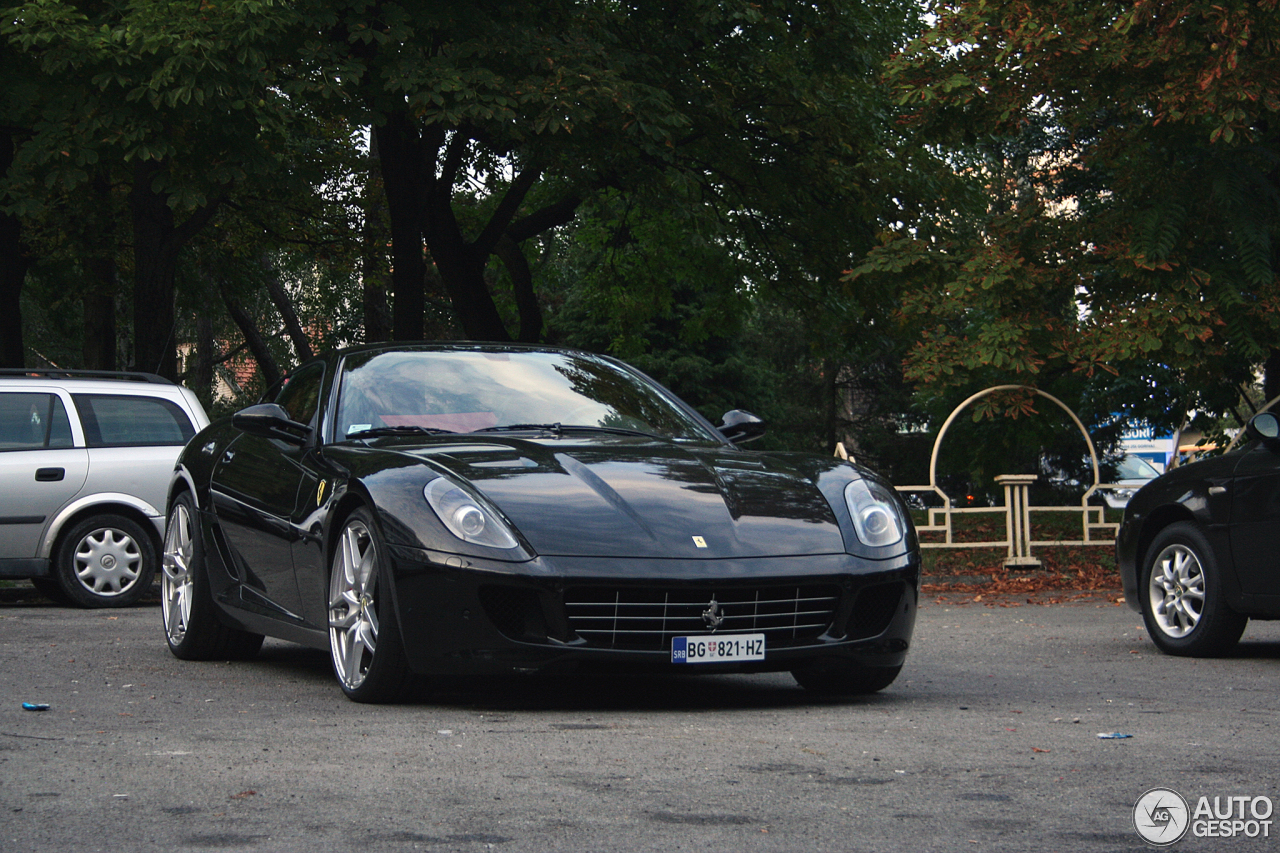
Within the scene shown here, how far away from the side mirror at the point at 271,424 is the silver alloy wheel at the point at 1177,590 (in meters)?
4.74

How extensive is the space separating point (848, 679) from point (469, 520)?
1.75 m

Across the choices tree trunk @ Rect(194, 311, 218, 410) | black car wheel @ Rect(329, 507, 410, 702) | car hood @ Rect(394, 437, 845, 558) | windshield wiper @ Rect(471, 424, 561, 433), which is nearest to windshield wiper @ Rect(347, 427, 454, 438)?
windshield wiper @ Rect(471, 424, 561, 433)

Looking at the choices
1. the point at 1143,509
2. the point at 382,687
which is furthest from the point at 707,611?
the point at 1143,509

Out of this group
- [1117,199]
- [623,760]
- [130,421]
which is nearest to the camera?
[623,760]

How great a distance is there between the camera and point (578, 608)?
18.4 feet

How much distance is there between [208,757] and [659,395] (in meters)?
3.35

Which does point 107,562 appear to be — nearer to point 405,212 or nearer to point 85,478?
point 85,478

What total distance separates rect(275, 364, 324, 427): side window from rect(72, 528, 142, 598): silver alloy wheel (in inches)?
201

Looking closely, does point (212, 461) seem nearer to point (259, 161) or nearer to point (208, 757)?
point (208, 757)

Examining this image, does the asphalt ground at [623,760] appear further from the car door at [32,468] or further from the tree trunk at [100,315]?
the tree trunk at [100,315]

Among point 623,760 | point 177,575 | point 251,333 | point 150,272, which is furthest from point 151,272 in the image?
point 623,760

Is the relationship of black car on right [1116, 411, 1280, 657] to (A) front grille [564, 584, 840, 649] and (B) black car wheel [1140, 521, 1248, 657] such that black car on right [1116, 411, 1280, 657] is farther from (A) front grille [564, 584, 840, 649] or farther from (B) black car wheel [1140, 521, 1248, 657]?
(A) front grille [564, 584, 840, 649]

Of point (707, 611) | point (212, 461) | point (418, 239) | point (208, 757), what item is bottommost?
point (208, 757)

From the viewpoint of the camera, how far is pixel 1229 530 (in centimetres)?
824
